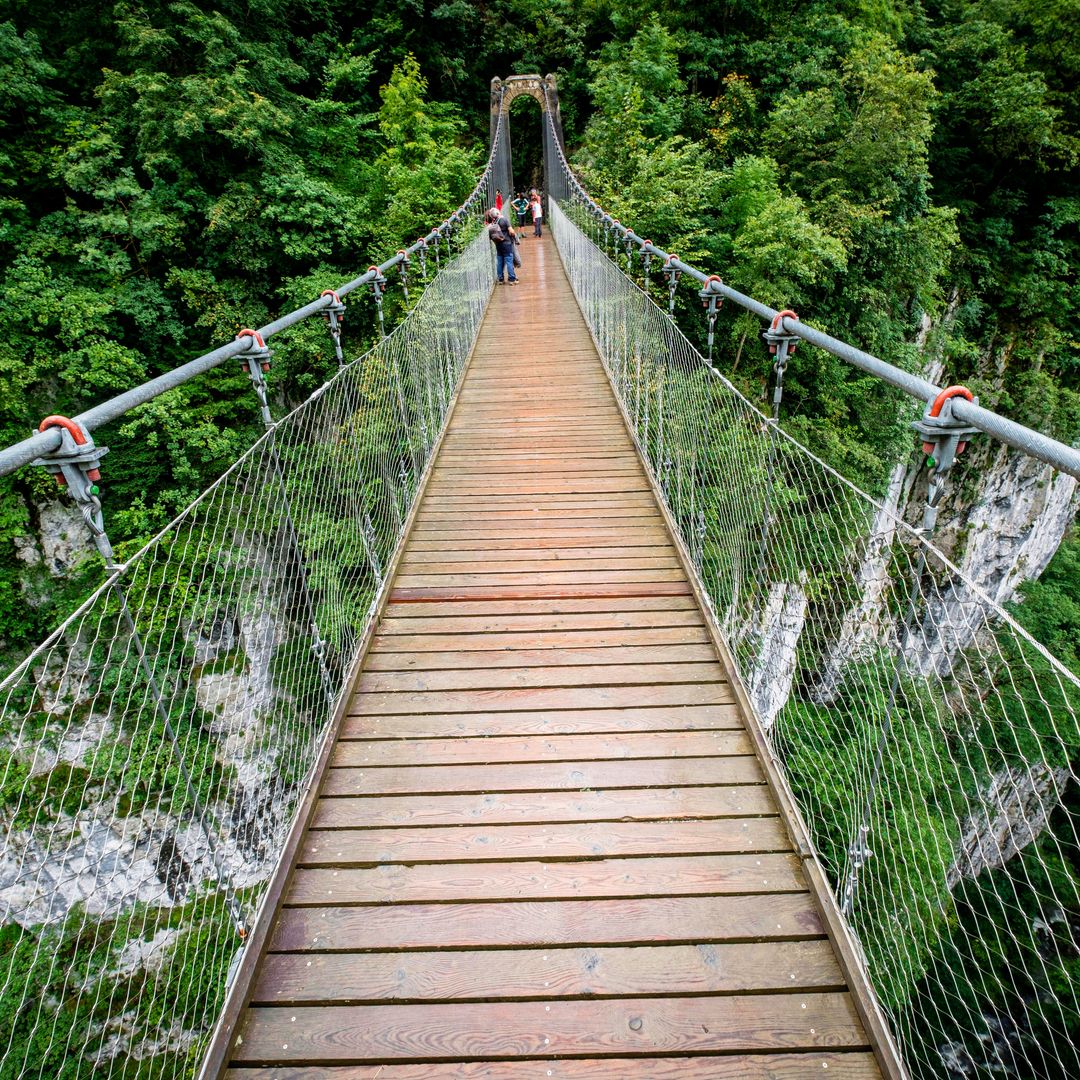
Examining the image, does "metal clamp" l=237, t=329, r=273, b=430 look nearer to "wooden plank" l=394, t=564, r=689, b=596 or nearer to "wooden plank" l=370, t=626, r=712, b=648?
"wooden plank" l=370, t=626, r=712, b=648

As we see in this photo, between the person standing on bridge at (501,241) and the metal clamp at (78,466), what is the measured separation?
9.12 metres

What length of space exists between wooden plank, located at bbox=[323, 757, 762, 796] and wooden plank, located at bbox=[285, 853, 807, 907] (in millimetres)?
270

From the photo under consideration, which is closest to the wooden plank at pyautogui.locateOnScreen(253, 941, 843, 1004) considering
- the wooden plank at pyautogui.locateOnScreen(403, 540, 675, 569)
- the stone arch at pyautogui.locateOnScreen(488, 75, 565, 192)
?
the wooden plank at pyautogui.locateOnScreen(403, 540, 675, 569)

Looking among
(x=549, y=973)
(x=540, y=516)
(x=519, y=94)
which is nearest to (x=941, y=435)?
(x=549, y=973)

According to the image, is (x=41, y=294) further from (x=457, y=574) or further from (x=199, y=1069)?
(x=199, y=1069)

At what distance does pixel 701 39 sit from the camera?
1345 centimetres

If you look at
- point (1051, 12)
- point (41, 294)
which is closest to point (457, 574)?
point (41, 294)

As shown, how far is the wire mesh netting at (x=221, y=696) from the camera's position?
69.2 inches

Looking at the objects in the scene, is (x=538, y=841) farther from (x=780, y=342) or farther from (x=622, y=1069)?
(x=780, y=342)

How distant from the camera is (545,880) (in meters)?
2.03

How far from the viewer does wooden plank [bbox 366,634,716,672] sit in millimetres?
2814

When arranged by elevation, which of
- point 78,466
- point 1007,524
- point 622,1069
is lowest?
point 1007,524

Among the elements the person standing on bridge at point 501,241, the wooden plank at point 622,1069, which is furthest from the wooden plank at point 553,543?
the person standing on bridge at point 501,241

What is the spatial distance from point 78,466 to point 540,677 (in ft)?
5.90
